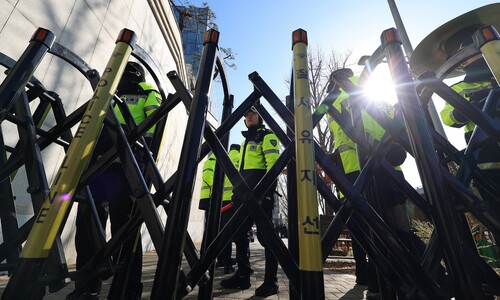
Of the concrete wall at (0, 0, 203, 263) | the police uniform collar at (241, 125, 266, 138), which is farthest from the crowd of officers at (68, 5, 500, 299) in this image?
the police uniform collar at (241, 125, 266, 138)

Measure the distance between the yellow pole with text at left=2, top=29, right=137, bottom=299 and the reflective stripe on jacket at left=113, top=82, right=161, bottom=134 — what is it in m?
1.05

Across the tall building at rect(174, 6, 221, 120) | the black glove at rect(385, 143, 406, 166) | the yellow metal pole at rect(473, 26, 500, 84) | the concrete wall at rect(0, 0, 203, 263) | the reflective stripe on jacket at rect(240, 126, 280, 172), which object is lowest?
the black glove at rect(385, 143, 406, 166)

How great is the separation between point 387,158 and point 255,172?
1.48 m

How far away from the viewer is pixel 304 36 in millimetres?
1015

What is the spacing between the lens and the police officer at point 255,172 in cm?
245

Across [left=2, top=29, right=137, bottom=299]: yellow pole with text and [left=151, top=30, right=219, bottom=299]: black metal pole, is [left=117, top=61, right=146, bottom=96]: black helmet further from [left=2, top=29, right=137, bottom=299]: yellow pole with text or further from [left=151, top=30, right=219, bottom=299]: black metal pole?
[left=151, top=30, right=219, bottom=299]: black metal pole

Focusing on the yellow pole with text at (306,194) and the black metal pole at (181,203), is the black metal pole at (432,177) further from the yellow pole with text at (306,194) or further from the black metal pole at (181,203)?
the black metal pole at (181,203)

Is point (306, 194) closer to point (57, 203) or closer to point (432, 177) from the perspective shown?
point (432, 177)

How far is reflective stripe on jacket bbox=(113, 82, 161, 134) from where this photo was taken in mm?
1993

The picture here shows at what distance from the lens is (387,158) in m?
1.92

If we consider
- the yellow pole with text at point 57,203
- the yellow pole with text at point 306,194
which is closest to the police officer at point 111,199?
the yellow pole with text at point 57,203

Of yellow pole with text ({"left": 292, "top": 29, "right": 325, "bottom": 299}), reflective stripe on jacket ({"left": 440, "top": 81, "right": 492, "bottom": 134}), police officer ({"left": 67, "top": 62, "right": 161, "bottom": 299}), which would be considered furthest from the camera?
reflective stripe on jacket ({"left": 440, "top": 81, "right": 492, "bottom": 134})

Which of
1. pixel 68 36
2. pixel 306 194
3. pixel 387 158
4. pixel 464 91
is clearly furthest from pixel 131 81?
pixel 68 36

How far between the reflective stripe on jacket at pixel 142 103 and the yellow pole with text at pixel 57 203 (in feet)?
3.46
